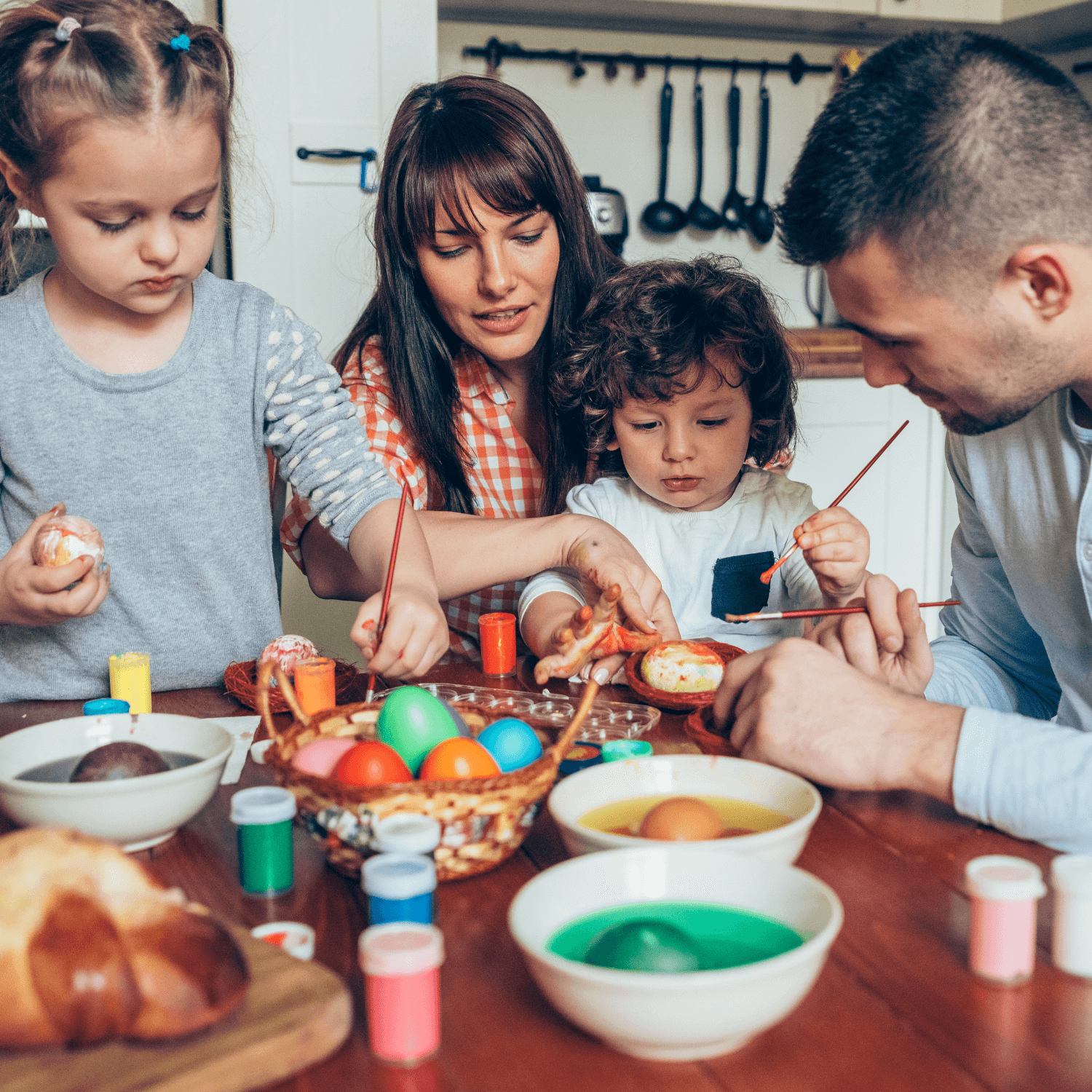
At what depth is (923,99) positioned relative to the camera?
0.94 metres

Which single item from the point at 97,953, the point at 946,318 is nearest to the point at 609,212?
the point at 946,318

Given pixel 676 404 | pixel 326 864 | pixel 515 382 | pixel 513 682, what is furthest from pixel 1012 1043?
pixel 515 382

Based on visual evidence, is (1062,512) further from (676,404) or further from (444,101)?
(444,101)

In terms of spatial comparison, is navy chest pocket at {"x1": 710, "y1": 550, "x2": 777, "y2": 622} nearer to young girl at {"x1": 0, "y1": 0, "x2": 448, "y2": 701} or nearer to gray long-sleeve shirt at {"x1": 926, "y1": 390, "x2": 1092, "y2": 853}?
gray long-sleeve shirt at {"x1": 926, "y1": 390, "x2": 1092, "y2": 853}

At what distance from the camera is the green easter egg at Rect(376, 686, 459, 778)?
2.65 feet

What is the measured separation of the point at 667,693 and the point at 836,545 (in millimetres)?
349

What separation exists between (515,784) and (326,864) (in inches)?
6.9

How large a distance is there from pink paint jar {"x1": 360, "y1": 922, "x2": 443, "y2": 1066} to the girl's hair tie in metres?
1.00

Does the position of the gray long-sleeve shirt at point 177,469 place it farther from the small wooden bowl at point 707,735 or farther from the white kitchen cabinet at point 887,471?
the white kitchen cabinet at point 887,471

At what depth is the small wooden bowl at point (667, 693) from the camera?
1102 millimetres

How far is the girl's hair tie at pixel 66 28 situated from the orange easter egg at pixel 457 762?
86cm

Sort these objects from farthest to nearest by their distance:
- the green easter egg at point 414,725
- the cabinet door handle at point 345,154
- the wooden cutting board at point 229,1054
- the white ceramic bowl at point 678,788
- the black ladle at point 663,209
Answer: the black ladle at point 663,209 → the cabinet door handle at point 345,154 → the green easter egg at point 414,725 → the white ceramic bowl at point 678,788 → the wooden cutting board at point 229,1054

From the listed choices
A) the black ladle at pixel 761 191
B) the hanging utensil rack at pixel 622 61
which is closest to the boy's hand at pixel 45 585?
the hanging utensil rack at pixel 622 61

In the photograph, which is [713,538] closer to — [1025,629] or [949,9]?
[1025,629]
